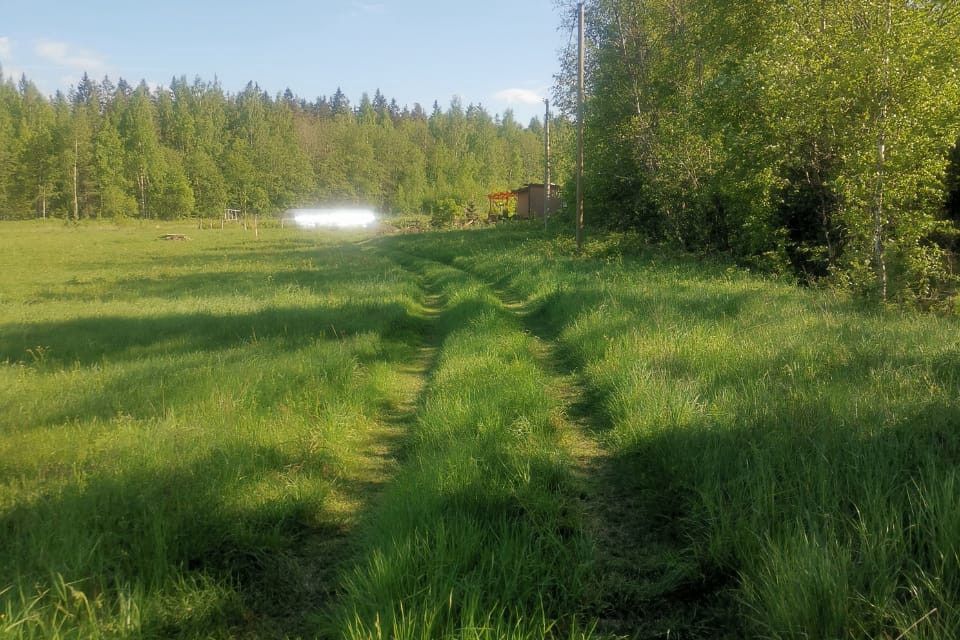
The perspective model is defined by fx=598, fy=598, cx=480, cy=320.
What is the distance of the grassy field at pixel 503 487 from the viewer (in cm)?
275

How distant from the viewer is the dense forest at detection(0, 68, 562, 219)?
79.4 m

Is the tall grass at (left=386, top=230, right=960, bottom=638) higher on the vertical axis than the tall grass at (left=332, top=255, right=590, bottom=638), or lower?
higher

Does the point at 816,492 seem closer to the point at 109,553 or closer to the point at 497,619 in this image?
the point at 497,619

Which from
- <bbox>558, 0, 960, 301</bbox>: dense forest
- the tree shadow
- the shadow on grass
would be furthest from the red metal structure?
the shadow on grass

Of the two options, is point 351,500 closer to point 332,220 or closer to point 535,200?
point 535,200

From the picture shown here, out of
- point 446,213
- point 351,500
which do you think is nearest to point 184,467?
point 351,500

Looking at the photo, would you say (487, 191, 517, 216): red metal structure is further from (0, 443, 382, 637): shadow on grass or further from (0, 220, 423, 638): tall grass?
(0, 443, 382, 637): shadow on grass

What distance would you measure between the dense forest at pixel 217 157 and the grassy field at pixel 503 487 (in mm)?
64389

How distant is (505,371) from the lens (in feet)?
22.9

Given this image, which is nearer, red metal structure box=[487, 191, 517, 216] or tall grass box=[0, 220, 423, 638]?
tall grass box=[0, 220, 423, 638]

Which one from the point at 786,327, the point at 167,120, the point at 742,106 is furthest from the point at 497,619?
the point at 167,120

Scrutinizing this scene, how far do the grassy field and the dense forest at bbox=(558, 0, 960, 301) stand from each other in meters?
4.69

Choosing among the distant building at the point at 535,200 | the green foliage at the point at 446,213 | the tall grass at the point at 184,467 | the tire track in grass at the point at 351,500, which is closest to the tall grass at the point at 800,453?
the tire track in grass at the point at 351,500

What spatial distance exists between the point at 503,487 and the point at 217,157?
109 metres
